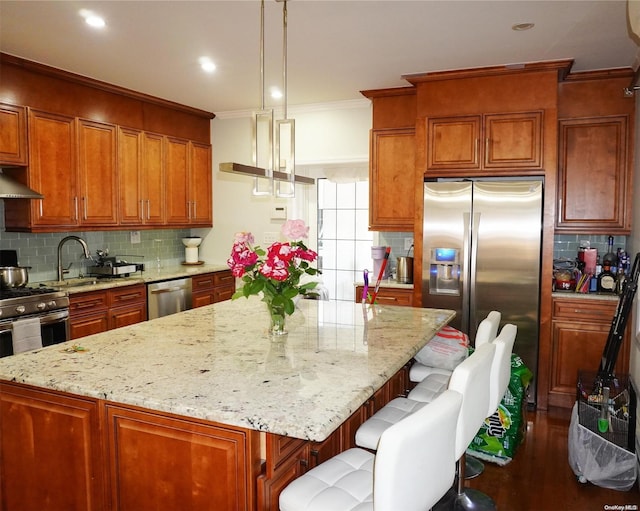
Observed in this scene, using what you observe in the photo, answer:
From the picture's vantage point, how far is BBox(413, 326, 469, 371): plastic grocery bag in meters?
2.90

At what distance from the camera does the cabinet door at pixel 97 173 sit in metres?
4.38

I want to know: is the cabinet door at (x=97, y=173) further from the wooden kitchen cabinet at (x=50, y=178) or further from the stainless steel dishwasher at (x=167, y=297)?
the stainless steel dishwasher at (x=167, y=297)

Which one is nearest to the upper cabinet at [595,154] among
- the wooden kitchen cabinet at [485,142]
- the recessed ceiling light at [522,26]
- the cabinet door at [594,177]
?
the cabinet door at [594,177]

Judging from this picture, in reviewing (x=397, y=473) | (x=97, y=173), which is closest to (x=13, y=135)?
(x=97, y=173)

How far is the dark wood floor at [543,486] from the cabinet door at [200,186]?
12.8ft

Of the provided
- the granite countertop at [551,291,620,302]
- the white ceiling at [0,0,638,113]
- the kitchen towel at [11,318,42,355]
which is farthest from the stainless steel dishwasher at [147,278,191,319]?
the granite countertop at [551,291,620,302]

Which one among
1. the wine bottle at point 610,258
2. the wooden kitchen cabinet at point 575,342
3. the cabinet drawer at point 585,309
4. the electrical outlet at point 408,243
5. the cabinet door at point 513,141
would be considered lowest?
the wooden kitchen cabinet at point 575,342

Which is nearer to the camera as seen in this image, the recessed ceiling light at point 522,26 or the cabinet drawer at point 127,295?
the recessed ceiling light at point 522,26

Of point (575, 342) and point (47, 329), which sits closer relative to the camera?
point (47, 329)

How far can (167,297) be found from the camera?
4.83 metres

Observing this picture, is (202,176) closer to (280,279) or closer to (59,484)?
(280,279)

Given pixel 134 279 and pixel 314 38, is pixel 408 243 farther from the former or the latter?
pixel 134 279

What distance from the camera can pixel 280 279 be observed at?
223 cm

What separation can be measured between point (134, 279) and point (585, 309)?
12.1 ft
